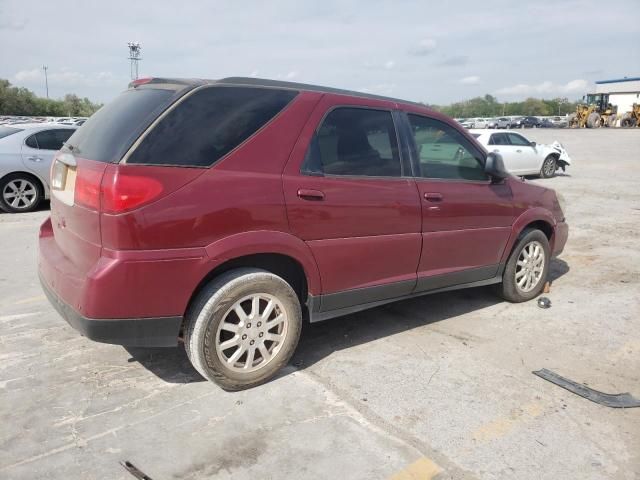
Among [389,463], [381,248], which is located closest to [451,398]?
[389,463]

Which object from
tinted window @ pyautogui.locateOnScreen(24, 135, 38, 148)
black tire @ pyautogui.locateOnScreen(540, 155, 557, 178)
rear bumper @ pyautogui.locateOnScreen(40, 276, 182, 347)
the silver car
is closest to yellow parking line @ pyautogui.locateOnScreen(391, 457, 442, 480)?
rear bumper @ pyautogui.locateOnScreen(40, 276, 182, 347)

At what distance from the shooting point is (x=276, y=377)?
11.9 feet

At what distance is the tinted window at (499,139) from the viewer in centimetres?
1513

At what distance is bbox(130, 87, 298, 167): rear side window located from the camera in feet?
9.91

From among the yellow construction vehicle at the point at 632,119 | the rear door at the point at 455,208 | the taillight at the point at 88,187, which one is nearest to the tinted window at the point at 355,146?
the rear door at the point at 455,208

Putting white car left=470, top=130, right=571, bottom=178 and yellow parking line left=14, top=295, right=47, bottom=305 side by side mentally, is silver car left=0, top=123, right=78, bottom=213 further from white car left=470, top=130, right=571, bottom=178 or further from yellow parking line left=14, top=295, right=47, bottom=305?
white car left=470, top=130, right=571, bottom=178

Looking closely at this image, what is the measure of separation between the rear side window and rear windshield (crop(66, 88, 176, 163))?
98 mm

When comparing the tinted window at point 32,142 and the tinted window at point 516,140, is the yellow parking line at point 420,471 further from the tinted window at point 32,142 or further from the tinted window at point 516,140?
the tinted window at point 516,140

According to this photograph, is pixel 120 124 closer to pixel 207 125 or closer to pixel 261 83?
pixel 207 125

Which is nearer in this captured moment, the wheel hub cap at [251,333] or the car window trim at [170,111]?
the car window trim at [170,111]

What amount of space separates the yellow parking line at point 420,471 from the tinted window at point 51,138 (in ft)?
30.7

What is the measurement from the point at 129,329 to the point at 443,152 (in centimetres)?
273

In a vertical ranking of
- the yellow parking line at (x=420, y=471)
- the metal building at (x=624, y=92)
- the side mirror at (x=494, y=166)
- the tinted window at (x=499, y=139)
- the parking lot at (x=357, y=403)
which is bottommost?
the yellow parking line at (x=420, y=471)

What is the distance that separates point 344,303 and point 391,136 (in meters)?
1.28
